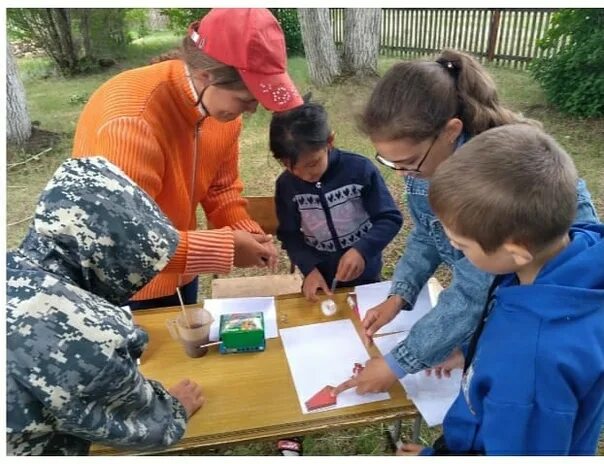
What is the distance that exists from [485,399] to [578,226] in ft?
1.52

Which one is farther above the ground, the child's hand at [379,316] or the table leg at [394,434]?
the child's hand at [379,316]

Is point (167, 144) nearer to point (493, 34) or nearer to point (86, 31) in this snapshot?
point (493, 34)

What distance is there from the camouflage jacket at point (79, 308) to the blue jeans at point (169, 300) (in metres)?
0.81

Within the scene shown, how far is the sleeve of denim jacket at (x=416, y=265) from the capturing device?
1607mm

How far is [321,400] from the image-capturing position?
133 cm

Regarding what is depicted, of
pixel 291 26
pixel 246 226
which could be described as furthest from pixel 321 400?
pixel 291 26

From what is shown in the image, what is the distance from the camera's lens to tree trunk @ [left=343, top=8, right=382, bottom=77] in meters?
7.43

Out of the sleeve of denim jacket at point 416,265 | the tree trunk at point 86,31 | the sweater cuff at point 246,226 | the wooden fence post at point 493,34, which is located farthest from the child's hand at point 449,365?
the tree trunk at point 86,31

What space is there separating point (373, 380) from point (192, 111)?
98cm

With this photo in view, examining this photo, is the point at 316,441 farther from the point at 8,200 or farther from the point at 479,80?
the point at 8,200

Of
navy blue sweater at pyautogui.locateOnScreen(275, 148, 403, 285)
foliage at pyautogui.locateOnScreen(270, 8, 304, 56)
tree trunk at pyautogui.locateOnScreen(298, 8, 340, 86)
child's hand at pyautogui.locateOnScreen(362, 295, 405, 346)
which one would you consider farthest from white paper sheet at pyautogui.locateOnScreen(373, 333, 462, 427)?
foliage at pyautogui.locateOnScreen(270, 8, 304, 56)

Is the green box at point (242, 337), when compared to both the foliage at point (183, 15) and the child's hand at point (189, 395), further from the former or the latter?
the foliage at point (183, 15)

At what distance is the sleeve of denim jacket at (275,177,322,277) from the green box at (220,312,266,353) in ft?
1.71
